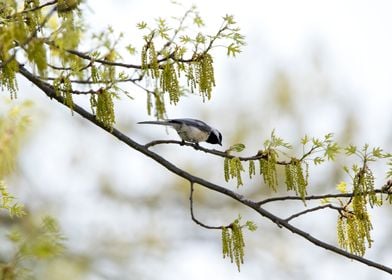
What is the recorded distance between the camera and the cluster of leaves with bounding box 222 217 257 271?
10.1 ft

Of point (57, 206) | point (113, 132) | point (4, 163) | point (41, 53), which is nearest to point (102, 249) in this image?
point (57, 206)

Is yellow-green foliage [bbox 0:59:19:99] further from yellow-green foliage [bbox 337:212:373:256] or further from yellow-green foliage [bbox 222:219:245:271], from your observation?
yellow-green foliage [bbox 337:212:373:256]

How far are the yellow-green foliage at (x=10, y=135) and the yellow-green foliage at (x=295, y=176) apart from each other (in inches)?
57.7

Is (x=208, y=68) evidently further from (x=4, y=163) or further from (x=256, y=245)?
(x=256, y=245)

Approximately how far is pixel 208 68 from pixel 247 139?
5991 millimetres

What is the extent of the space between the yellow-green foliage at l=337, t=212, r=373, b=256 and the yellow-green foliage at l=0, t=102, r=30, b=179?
1629 mm

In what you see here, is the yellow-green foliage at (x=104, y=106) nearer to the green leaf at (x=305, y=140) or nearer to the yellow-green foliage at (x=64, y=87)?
the yellow-green foliage at (x=64, y=87)

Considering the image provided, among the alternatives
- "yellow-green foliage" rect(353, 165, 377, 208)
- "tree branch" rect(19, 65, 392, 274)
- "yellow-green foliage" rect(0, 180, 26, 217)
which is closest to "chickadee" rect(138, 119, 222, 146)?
"tree branch" rect(19, 65, 392, 274)

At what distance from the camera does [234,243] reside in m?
3.18

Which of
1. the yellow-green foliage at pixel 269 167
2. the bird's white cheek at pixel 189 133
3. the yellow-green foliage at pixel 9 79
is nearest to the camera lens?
the yellow-green foliage at pixel 9 79

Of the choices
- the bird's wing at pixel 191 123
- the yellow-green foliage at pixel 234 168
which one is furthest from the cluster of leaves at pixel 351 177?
the bird's wing at pixel 191 123

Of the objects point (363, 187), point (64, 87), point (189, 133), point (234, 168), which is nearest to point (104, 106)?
point (64, 87)

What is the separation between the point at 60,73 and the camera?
3.18m

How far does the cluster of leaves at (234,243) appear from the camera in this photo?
3.08m
